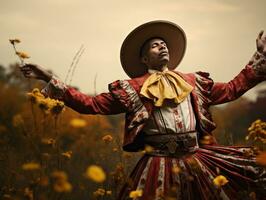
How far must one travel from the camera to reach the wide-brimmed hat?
7.45 feet

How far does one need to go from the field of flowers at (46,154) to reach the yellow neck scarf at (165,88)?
0.25 meters

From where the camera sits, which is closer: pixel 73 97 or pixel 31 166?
pixel 31 166

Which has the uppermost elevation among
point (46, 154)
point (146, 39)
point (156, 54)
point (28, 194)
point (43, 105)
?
point (146, 39)

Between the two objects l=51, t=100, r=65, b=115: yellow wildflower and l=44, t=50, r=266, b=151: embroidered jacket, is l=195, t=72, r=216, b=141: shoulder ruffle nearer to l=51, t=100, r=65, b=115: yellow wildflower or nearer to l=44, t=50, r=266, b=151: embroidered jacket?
l=44, t=50, r=266, b=151: embroidered jacket

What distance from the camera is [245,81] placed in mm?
2207

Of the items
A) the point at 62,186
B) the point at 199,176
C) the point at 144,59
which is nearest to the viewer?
the point at 62,186

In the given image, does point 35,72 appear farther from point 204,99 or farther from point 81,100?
point 204,99

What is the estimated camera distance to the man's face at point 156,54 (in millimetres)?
2168

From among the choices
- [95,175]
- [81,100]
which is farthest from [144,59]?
[95,175]

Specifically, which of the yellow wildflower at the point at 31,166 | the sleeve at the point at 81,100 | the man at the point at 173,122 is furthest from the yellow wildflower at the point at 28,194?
the sleeve at the point at 81,100

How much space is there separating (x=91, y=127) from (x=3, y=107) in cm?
143

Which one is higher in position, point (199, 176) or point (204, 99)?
point (204, 99)

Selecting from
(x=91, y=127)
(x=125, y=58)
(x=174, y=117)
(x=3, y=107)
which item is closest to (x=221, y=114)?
(x=91, y=127)

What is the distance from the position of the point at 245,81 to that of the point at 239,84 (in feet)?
0.11
